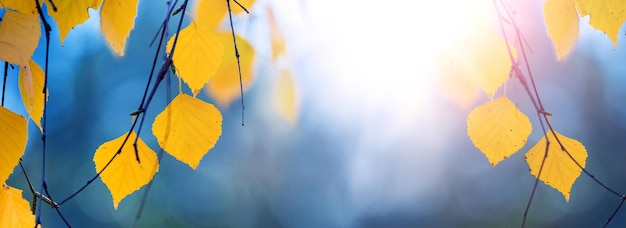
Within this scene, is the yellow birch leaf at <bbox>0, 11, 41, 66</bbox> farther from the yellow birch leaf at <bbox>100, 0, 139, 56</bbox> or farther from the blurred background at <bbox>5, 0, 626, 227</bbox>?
the blurred background at <bbox>5, 0, 626, 227</bbox>

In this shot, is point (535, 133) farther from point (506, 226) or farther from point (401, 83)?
point (401, 83)

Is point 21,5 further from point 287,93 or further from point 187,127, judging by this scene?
point 287,93

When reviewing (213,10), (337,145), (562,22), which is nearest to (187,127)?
(213,10)

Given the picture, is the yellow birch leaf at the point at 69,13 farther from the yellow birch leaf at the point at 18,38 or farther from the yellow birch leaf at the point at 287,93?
the yellow birch leaf at the point at 287,93

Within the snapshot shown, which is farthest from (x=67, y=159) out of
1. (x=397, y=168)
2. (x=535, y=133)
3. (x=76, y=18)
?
(x=76, y=18)

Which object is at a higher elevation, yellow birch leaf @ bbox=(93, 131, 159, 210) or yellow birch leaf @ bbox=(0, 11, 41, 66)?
yellow birch leaf @ bbox=(0, 11, 41, 66)

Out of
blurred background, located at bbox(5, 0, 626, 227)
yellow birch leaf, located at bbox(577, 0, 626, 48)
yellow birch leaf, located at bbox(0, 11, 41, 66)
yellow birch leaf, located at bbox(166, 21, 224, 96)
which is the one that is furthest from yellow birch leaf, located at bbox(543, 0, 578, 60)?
blurred background, located at bbox(5, 0, 626, 227)
